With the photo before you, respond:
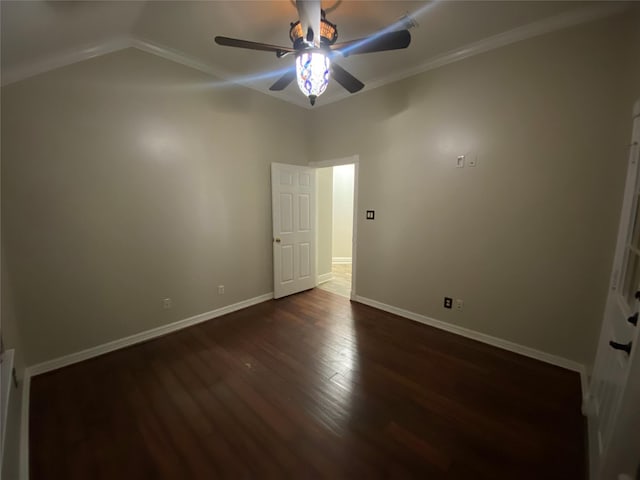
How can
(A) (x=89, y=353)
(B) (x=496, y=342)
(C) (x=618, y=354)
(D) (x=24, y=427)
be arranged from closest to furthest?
(C) (x=618, y=354) → (D) (x=24, y=427) → (A) (x=89, y=353) → (B) (x=496, y=342)

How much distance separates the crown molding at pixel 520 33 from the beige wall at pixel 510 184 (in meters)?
0.05

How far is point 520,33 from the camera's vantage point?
84.7 inches

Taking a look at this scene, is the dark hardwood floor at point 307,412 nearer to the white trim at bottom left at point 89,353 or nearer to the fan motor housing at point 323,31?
the white trim at bottom left at point 89,353

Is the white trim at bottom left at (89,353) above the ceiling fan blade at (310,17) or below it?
below

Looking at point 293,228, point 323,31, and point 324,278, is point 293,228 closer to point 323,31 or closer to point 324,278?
point 324,278

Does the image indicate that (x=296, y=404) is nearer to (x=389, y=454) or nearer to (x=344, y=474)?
(x=344, y=474)

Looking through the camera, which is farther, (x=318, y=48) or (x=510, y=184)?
(x=510, y=184)

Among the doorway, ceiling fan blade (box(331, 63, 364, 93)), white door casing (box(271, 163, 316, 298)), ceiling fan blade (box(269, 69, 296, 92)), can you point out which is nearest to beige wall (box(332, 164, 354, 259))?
the doorway

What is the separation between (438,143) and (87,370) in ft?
13.1

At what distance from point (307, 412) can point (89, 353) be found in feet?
7.02

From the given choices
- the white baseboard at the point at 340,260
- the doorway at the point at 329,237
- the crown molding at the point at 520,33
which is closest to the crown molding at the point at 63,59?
the doorway at the point at 329,237

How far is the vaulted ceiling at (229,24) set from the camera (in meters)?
1.71

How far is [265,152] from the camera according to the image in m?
3.46

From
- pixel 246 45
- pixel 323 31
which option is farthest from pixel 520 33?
pixel 246 45
